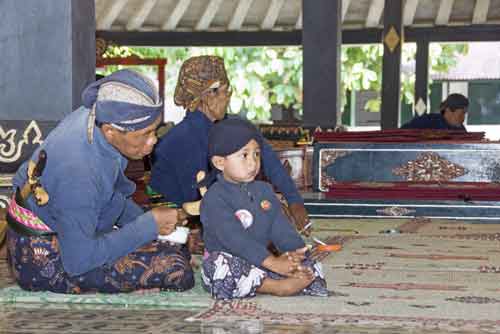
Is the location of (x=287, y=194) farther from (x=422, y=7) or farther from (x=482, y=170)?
(x=422, y=7)

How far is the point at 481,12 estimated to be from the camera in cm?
1886

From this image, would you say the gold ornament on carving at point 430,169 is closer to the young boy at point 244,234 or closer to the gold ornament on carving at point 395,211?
the gold ornament on carving at point 395,211

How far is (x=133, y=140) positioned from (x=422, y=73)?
1428cm

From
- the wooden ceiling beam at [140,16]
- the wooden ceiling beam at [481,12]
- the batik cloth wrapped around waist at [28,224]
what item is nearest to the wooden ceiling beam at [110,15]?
the wooden ceiling beam at [140,16]

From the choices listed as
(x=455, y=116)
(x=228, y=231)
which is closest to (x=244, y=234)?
(x=228, y=231)

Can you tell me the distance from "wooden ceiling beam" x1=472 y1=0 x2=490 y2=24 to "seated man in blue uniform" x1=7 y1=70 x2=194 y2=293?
14959 millimetres

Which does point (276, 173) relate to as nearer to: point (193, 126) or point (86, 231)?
point (193, 126)

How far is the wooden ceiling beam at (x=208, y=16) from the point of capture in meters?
19.3

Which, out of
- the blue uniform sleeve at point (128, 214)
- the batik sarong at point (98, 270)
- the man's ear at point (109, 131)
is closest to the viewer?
the man's ear at point (109, 131)

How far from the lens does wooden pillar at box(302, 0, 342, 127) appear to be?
12.5m

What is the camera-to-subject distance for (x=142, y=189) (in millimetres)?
6797

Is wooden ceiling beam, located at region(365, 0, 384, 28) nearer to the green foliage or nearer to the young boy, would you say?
the green foliage

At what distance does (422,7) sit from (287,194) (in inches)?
541

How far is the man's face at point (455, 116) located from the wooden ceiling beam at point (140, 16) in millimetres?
10605
